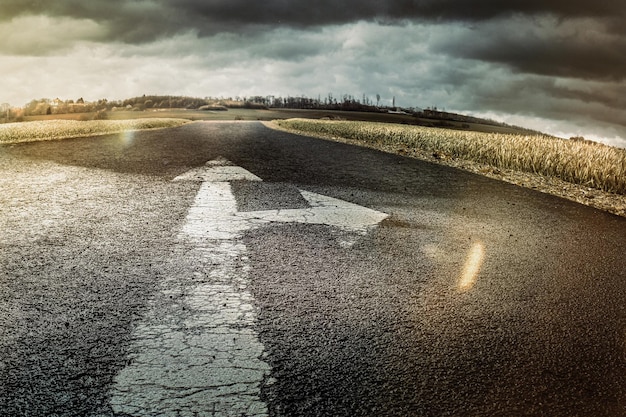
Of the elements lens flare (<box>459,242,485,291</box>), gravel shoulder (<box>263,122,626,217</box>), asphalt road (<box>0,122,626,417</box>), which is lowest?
gravel shoulder (<box>263,122,626,217</box>)

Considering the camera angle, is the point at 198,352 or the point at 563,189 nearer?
the point at 198,352

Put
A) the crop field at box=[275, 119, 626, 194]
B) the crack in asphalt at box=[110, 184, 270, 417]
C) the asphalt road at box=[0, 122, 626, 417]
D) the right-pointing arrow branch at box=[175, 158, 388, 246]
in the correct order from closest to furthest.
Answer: the crack in asphalt at box=[110, 184, 270, 417] → the asphalt road at box=[0, 122, 626, 417] → the right-pointing arrow branch at box=[175, 158, 388, 246] → the crop field at box=[275, 119, 626, 194]

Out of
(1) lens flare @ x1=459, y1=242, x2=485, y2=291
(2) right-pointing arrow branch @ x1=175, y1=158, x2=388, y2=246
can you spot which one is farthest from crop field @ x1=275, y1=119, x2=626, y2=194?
(1) lens flare @ x1=459, y1=242, x2=485, y2=291

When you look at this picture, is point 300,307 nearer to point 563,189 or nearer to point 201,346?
point 201,346

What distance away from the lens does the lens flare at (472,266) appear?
4.52 m

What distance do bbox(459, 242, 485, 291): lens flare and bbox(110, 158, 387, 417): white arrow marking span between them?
1.33m

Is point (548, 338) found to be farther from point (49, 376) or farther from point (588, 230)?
point (588, 230)

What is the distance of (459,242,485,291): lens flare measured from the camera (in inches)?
178

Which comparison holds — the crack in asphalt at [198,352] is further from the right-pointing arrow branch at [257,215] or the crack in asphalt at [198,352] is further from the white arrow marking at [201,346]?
the right-pointing arrow branch at [257,215]

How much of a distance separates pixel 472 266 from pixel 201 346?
304cm

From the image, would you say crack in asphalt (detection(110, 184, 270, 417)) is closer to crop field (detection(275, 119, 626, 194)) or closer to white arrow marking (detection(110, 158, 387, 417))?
white arrow marking (detection(110, 158, 387, 417))

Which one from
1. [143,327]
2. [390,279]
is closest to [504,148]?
[390,279]

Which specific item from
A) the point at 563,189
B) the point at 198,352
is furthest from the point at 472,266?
the point at 563,189

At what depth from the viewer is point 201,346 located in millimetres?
3160
